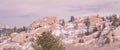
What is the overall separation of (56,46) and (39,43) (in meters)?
2.92

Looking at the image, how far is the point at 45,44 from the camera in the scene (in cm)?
5650

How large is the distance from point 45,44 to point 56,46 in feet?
7.22

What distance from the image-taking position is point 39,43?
188 feet

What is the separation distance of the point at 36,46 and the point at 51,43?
2984 mm

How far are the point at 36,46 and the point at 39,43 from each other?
1.11 meters

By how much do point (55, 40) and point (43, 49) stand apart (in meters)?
2.76

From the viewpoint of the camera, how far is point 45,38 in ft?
187

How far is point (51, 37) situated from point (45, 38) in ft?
3.52

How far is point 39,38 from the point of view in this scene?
57.5m

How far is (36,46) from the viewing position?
190ft

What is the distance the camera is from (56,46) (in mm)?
57688

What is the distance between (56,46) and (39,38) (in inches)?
125

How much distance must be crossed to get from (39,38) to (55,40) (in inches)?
109
